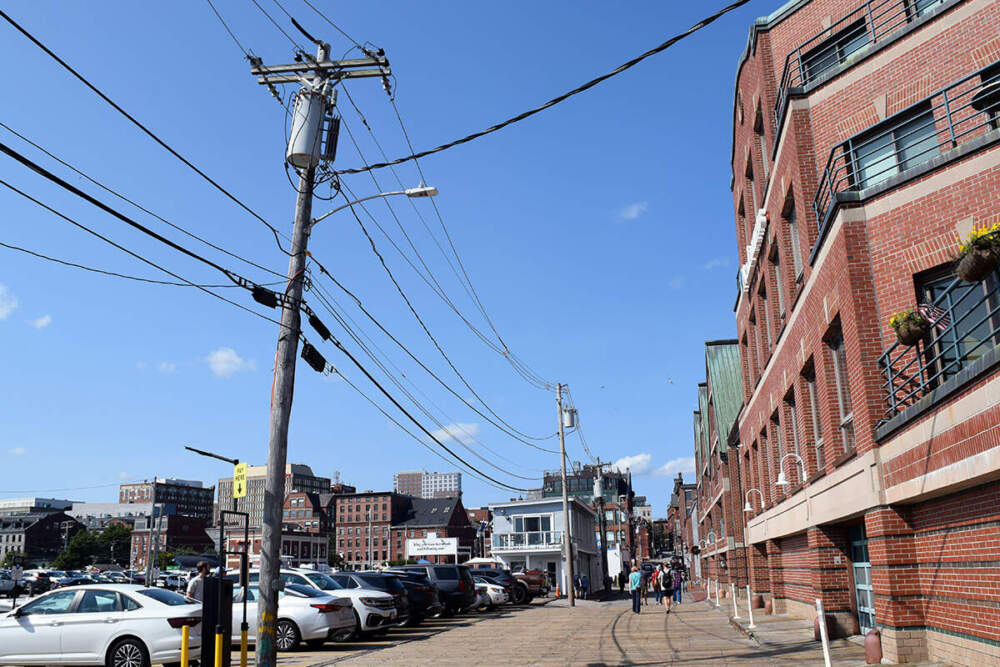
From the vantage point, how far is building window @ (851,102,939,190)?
14500 millimetres

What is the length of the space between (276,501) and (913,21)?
1489 cm

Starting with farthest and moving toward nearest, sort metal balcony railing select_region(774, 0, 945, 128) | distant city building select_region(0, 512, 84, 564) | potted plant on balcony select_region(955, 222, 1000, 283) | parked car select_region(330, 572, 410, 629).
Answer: distant city building select_region(0, 512, 84, 564) < parked car select_region(330, 572, 410, 629) < metal balcony railing select_region(774, 0, 945, 128) < potted plant on balcony select_region(955, 222, 1000, 283)

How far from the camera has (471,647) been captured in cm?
1739

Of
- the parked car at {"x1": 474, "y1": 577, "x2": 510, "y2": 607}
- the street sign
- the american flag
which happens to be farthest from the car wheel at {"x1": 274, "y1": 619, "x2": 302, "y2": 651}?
the parked car at {"x1": 474, "y1": 577, "x2": 510, "y2": 607}

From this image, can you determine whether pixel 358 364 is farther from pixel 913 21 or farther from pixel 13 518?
pixel 13 518

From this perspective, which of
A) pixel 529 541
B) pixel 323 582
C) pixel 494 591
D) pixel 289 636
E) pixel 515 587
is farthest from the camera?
pixel 529 541

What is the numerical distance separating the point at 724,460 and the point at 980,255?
30883mm

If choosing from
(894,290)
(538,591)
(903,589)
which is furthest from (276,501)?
(538,591)

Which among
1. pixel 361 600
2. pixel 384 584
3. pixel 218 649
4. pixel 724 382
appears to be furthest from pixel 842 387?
pixel 724 382

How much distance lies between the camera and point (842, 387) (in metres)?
14.8

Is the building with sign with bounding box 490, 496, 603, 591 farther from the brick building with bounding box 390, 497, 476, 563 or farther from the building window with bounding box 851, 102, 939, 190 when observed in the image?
the brick building with bounding box 390, 497, 476, 563

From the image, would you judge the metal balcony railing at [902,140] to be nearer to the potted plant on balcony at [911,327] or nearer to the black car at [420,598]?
the potted plant on balcony at [911,327]

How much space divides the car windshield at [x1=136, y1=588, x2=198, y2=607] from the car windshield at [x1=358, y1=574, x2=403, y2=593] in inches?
370

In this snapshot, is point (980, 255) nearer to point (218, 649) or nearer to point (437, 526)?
point (218, 649)
